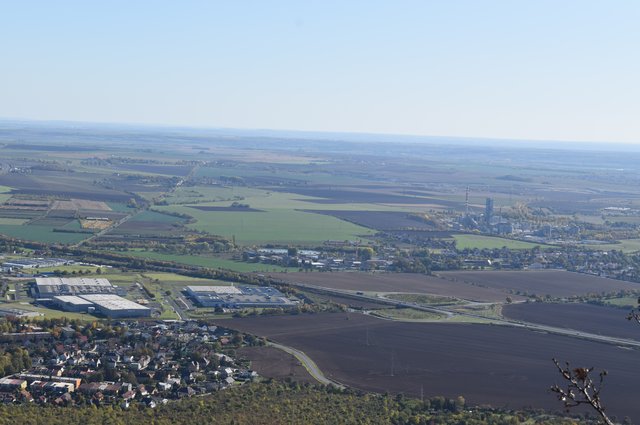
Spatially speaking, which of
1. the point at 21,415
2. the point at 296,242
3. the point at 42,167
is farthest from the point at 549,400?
the point at 42,167

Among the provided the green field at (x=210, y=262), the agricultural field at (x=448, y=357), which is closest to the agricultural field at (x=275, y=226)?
the green field at (x=210, y=262)

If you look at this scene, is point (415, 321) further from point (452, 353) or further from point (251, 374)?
point (251, 374)

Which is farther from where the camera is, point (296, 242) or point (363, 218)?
point (363, 218)

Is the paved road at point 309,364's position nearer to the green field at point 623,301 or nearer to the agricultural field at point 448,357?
the agricultural field at point 448,357

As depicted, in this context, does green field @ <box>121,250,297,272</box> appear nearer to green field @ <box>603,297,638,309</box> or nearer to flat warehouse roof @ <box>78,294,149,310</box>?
flat warehouse roof @ <box>78,294,149,310</box>

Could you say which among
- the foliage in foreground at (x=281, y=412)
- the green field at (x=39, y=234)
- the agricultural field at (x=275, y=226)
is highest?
the foliage in foreground at (x=281, y=412)
